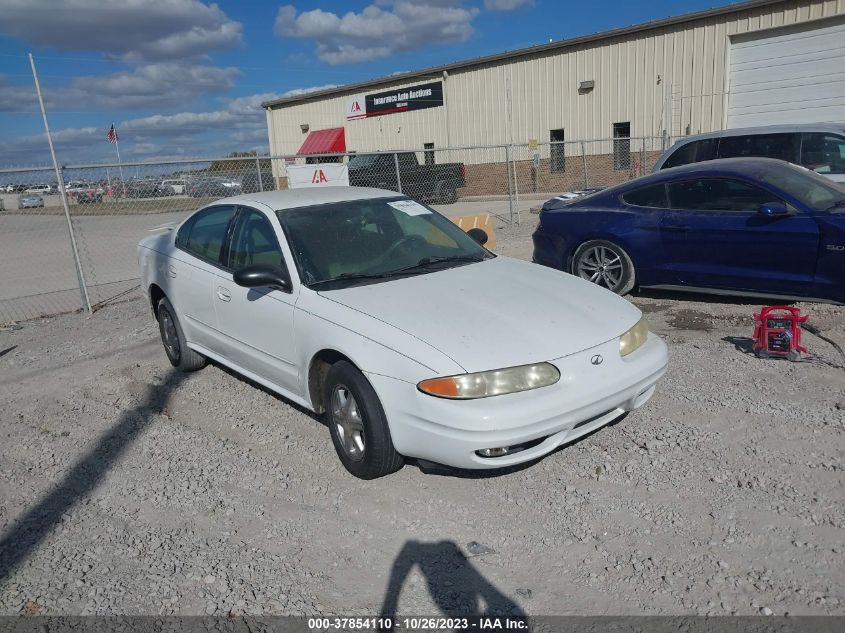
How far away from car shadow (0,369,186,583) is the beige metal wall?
20.8 m

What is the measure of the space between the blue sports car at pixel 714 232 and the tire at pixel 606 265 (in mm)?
10

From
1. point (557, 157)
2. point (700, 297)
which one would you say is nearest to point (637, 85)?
point (557, 157)

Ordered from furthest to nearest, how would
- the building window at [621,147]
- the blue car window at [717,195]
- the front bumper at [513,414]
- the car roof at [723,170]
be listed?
the building window at [621,147], the car roof at [723,170], the blue car window at [717,195], the front bumper at [513,414]

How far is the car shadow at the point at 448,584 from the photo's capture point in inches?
108

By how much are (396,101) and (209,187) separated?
22.9 metres

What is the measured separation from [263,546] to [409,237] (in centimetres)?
231

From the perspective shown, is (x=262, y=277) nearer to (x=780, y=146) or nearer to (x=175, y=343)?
(x=175, y=343)

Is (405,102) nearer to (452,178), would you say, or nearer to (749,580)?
(452,178)

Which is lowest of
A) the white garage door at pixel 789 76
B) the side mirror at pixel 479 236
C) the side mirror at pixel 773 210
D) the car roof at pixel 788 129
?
the side mirror at pixel 773 210

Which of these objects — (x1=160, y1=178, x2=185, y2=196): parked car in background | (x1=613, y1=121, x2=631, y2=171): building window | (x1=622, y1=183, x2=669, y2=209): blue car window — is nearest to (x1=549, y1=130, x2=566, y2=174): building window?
(x1=613, y1=121, x2=631, y2=171): building window

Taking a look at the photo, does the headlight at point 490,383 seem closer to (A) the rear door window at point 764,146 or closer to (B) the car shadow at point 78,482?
(B) the car shadow at point 78,482

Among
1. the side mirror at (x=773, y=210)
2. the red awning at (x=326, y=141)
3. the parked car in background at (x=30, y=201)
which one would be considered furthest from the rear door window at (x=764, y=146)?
the red awning at (x=326, y=141)

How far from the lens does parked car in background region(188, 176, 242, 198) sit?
10.2 meters

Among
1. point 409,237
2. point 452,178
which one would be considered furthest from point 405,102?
point 409,237
